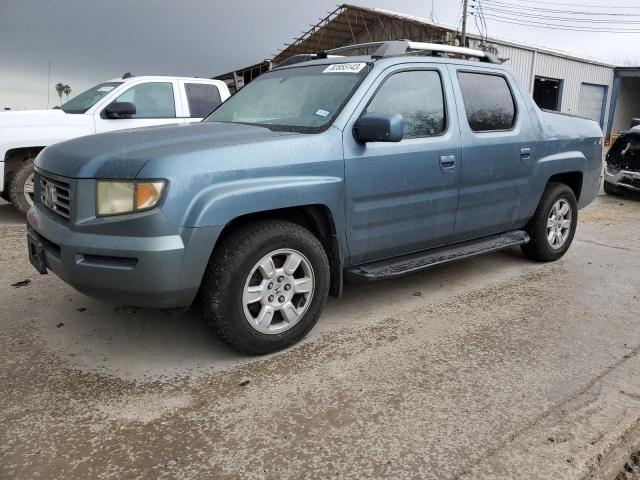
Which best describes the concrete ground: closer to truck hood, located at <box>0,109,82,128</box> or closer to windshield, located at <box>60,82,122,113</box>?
truck hood, located at <box>0,109,82,128</box>

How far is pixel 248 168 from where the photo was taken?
3006 mm

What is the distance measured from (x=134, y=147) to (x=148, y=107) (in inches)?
191

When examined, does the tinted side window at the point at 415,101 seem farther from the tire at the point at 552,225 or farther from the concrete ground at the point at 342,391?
the tire at the point at 552,225

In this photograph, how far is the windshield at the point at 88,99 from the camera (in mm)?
7219

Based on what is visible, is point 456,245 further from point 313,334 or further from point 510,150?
point 313,334

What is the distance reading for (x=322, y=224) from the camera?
3486mm

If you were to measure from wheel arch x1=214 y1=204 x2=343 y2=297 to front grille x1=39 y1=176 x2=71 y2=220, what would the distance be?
3.35 ft

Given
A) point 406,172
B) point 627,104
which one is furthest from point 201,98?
point 627,104

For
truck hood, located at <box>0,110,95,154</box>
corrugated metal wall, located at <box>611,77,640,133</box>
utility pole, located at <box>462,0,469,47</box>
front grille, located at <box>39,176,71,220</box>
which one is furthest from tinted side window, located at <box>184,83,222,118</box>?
corrugated metal wall, located at <box>611,77,640,133</box>

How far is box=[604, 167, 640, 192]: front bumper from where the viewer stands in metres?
9.74

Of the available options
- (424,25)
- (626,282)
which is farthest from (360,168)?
(424,25)

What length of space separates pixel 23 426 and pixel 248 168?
5.54 feet

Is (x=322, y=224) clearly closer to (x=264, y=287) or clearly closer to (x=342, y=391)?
(x=264, y=287)

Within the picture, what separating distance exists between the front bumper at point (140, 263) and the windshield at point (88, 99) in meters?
4.91
